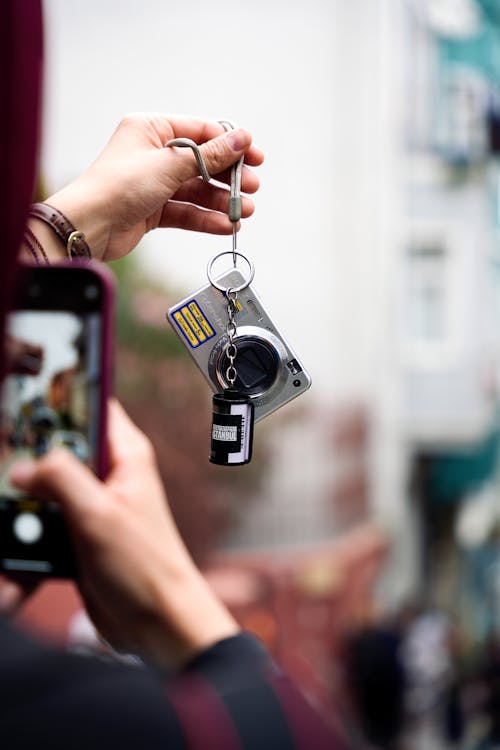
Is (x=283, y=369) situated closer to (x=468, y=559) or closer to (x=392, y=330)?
(x=392, y=330)

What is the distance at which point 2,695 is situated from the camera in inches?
12.4

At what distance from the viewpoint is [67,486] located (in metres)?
0.46

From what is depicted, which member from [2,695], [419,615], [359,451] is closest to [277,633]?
[419,615]

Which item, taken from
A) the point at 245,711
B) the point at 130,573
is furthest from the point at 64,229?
the point at 245,711

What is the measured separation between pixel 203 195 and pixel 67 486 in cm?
24

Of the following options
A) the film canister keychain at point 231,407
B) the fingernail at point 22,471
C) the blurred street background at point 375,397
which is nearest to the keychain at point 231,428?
the film canister keychain at point 231,407

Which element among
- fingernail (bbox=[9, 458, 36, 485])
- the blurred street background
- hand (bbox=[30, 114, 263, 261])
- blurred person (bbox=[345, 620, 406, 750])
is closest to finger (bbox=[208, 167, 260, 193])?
hand (bbox=[30, 114, 263, 261])

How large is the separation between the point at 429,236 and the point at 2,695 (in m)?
4.24

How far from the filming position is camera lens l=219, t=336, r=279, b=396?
58 cm

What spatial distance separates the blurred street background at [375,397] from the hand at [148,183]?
1984mm

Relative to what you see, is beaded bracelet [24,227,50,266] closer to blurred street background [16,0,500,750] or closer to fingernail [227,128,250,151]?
fingernail [227,128,250,151]

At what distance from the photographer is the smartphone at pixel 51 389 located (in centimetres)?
50

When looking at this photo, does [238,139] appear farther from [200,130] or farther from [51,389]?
[51,389]

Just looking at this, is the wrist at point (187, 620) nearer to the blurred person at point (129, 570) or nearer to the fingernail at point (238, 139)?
the blurred person at point (129, 570)
